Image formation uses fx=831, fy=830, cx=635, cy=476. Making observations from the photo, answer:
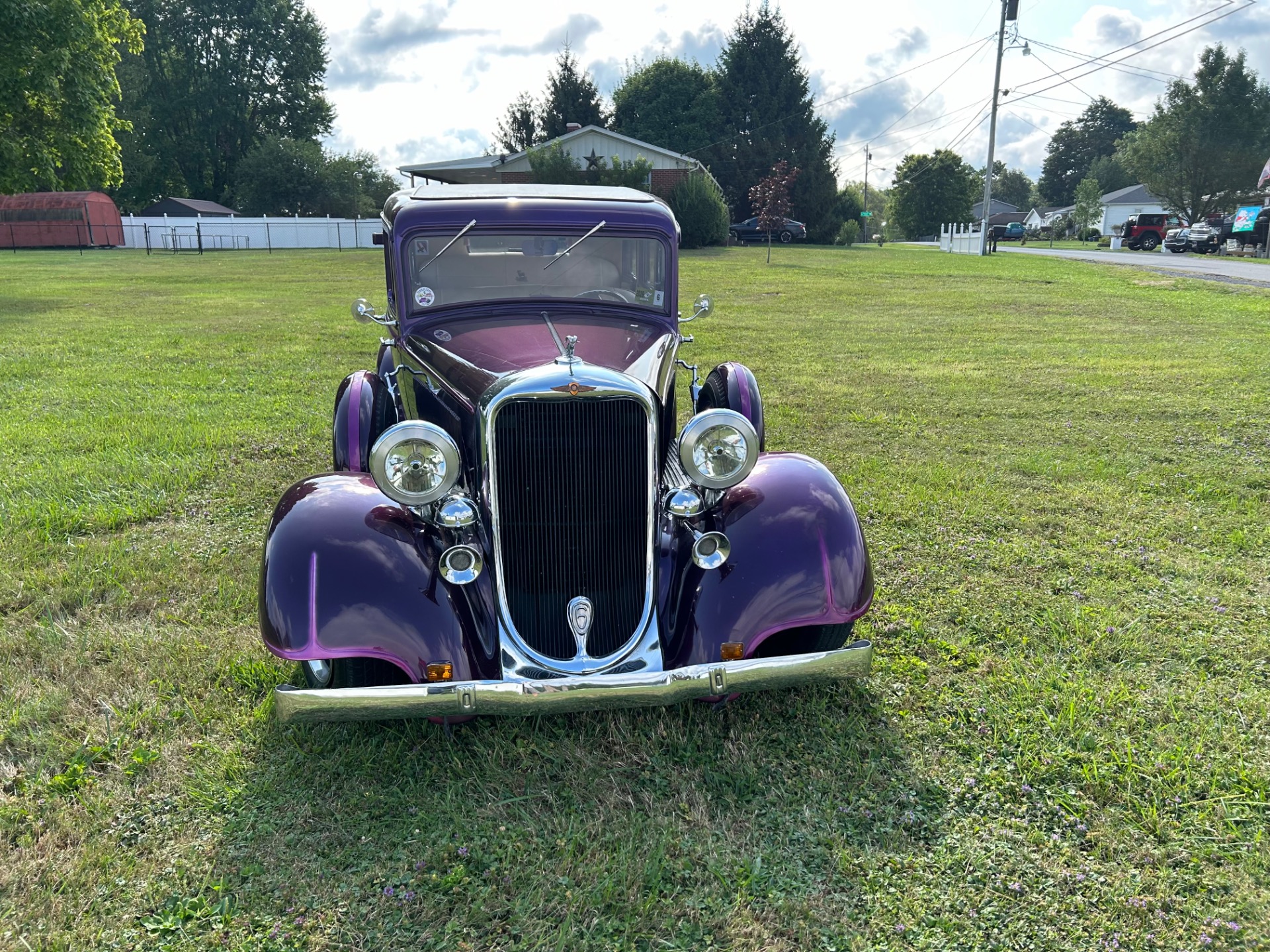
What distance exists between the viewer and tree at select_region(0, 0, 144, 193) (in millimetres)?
14898

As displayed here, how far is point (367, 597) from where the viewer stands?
2.79 m

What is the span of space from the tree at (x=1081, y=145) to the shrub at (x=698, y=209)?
72.5 meters

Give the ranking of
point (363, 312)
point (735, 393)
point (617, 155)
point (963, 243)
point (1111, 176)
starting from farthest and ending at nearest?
1. point (1111, 176)
2. point (963, 243)
3. point (617, 155)
4. point (363, 312)
5. point (735, 393)

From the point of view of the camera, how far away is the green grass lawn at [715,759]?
233cm

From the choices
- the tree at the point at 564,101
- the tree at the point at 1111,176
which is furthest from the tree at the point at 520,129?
the tree at the point at 1111,176

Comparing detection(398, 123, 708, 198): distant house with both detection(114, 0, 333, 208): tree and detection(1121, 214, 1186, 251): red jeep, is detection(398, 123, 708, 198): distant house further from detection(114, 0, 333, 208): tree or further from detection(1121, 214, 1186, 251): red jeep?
detection(114, 0, 333, 208): tree

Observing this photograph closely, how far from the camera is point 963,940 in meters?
2.24

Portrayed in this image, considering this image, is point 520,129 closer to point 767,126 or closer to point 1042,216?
point 767,126

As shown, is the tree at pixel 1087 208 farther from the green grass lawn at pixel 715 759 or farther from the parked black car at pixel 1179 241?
the green grass lawn at pixel 715 759

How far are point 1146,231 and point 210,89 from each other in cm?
5415

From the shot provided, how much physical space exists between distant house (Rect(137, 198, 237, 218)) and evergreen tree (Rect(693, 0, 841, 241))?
27.4 meters

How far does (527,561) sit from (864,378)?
725 cm

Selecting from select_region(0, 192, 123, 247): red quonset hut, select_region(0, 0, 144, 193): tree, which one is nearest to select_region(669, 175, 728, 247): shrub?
select_region(0, 0, 144, 193): tree

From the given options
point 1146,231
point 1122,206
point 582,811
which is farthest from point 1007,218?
point 582,811
